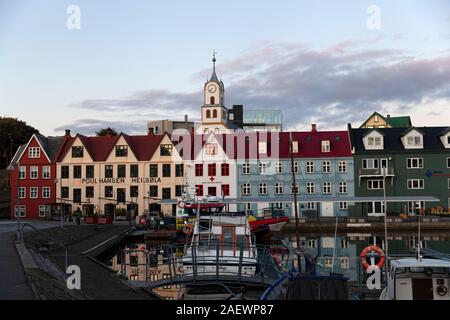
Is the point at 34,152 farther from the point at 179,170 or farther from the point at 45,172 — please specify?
the point at 179,170

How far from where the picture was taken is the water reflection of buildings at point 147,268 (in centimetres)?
2438

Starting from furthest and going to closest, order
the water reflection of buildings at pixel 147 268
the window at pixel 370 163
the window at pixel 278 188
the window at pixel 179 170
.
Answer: the window at pixel 179 170 < the window at pixel 278 188 < the window at pixel 370 163 < the water reflection of buildings at pixel 147 268

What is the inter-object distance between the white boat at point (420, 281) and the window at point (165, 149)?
53979mm

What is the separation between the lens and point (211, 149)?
68.9 m

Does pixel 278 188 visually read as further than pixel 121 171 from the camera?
No

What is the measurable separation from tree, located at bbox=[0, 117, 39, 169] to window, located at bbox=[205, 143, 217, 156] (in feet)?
158

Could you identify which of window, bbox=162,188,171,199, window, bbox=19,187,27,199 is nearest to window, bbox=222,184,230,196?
window, bbox=162,188,171,199

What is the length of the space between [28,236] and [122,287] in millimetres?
16806

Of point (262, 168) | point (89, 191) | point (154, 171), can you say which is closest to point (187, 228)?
Answer: point (262, 168)

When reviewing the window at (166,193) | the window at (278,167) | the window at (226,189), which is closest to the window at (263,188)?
the window at (278,167)

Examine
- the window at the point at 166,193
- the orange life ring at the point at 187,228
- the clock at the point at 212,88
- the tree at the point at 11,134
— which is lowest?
the orange life ring at the point at 187,228

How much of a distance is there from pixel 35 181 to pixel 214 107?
39.2m

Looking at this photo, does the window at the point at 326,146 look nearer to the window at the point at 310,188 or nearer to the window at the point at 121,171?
the window at the point at 310,188
